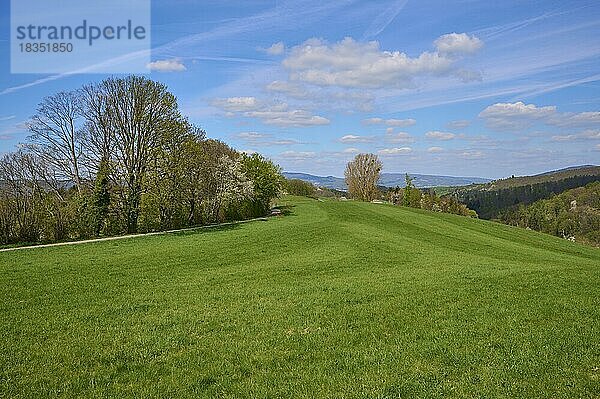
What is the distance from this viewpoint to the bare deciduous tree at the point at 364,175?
98.8 metres

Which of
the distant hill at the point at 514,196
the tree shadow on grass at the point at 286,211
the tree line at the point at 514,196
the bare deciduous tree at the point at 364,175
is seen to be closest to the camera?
the tree shadow on grass at the point at 286,211

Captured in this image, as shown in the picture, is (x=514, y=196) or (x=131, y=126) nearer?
(x=131, y=126)

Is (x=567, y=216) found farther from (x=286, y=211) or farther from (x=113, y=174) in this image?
(x=113, y=174)

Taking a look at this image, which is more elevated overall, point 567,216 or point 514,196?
point 514,196

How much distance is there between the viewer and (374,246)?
84.6 ft

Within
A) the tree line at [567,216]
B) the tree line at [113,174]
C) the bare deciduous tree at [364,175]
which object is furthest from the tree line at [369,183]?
the tree line at [113,174]

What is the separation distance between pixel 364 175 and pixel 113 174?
228ft

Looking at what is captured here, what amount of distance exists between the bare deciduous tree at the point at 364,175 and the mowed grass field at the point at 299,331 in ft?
262

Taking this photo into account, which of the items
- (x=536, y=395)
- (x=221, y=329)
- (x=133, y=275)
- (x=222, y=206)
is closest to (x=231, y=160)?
(x=222, y=206)

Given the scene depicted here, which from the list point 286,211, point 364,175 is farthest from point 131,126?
point 364,175

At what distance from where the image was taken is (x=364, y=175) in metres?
99.5

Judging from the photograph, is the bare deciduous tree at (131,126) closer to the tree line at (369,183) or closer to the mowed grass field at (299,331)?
the mowed grass field at (299,331)

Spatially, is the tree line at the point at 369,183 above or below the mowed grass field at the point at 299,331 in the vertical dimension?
above

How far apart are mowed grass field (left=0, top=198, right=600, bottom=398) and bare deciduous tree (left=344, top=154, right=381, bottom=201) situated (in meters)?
79.8
